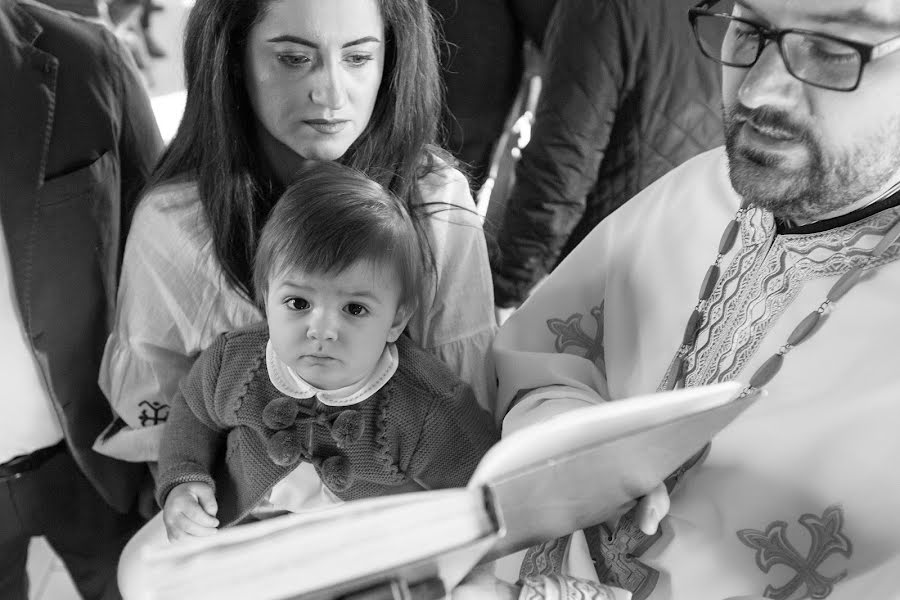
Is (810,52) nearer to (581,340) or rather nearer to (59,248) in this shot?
(581,340)

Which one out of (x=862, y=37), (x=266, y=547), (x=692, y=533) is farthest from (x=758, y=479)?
(x=266, y=547)

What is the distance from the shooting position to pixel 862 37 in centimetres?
99

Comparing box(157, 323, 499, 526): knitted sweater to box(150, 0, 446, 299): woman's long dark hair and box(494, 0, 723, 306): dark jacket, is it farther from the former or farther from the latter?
box(494, 0, 723, 306): dark jacket

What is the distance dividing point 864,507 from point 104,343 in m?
1.29

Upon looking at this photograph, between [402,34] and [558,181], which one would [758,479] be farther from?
[558,181]

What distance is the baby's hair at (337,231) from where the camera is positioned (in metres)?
1.22

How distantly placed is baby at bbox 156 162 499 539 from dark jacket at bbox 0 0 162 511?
0.94 ft

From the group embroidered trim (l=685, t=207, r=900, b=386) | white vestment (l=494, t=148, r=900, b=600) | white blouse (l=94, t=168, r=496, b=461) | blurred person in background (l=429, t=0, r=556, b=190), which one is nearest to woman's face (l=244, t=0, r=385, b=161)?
white blouse (l=94, t=168, r=496, b=461)

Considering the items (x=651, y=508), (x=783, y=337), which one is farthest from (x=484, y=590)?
(x=783, y=337)

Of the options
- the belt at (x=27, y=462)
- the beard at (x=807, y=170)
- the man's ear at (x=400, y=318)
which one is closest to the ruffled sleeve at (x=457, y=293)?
the man's ear at (x=400, y=318)

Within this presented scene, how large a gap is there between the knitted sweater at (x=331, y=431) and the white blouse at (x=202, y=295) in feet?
0.32

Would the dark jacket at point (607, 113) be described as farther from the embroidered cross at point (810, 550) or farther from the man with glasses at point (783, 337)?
the embroidered cross at point (810, 550)

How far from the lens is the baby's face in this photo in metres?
1.24

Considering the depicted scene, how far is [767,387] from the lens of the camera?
114cm
